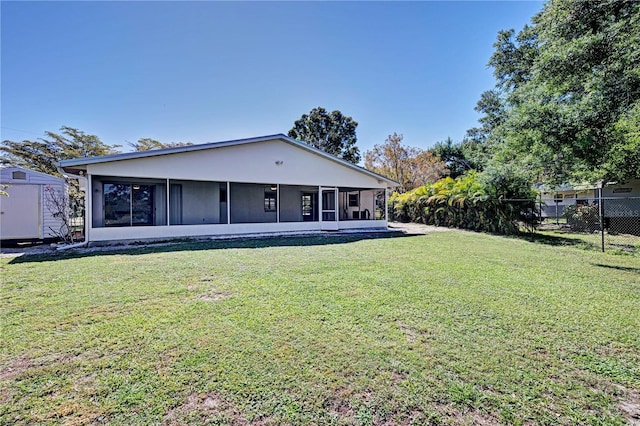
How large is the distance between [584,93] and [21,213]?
19.0 meters

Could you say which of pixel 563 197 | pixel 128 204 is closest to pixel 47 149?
pixel 128 204

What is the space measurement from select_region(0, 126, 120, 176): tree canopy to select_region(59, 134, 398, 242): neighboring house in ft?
54.0

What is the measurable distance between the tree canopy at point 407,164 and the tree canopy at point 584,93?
724 inches

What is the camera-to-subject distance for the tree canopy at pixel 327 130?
1465 inches

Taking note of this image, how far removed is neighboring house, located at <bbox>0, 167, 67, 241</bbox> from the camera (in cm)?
1064

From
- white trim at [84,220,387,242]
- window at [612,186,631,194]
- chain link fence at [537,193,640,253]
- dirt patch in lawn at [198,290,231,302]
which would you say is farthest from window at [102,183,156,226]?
window at [612,186,631,194]

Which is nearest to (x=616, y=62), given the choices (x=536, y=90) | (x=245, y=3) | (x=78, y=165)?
(x=536, y=90)

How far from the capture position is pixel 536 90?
9648 mm

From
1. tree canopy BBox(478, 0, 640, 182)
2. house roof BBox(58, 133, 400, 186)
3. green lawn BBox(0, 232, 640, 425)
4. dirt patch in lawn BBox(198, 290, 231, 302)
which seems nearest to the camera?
green lawn BBox(0, 232, 640, 425)

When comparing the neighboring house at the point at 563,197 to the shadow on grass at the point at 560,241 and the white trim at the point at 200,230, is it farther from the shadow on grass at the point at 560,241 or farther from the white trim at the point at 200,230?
the white trim at the point at 200,230

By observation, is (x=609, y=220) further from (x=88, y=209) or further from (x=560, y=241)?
(x=88, y=209)

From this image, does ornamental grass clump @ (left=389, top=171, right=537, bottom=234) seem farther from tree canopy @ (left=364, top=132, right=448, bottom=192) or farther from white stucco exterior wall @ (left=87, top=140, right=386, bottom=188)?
tree canopy @ (left=364, top=132, right=448, bottom=192)

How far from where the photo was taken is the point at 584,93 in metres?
9.02

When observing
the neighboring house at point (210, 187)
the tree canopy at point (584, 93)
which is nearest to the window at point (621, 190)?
the tree canopy at point (584, 93)
